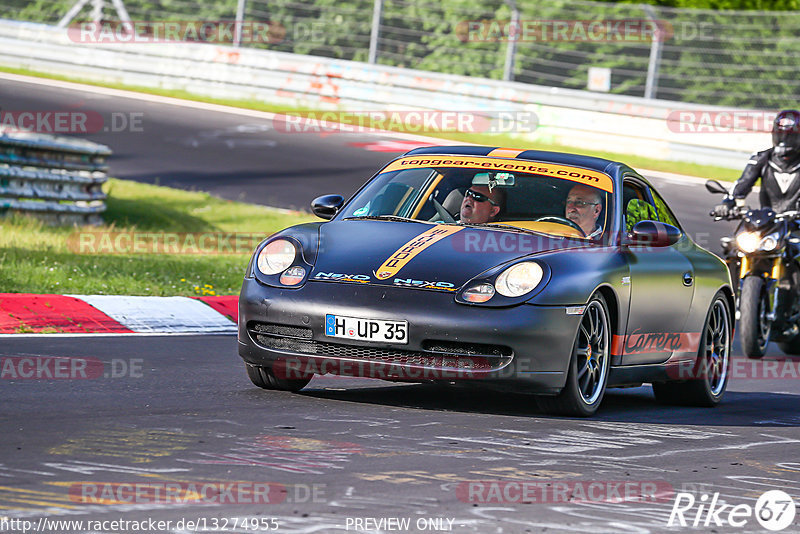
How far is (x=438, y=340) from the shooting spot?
6.66 metres

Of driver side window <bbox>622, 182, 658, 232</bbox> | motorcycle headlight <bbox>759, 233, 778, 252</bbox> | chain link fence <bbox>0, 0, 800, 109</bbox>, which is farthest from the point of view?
chain link fence <bbox>0, 0, 800, 109</bbox>

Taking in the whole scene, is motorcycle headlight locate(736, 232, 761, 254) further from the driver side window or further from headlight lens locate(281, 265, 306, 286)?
headlight lens locate(281, 265, 306, 286)

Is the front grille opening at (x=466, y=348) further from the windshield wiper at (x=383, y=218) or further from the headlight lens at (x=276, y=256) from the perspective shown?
the windshield wiper at (x=383, y=218)

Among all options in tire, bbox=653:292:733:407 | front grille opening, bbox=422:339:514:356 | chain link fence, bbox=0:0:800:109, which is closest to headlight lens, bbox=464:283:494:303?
front grille opening, bbox=422:339:514:356

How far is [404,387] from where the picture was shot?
801 centimetres

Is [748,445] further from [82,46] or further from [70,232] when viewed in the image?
[82,46]

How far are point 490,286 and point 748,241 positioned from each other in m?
5.56

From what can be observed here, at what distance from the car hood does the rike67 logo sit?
195cm

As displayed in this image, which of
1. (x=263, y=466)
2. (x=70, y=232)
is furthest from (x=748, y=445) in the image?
(x=70, y=232)

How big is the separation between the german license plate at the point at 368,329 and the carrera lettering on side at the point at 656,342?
1373 mm

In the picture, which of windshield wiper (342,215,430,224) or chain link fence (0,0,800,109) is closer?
windshield wiper (342,215,430,224)

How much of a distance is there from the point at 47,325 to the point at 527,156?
11.5ft

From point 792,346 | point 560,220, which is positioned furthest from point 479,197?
point 792,346

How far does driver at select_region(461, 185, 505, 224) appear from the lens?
7.75 m
